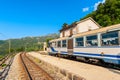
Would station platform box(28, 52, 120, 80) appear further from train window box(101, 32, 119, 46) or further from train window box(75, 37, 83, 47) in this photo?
train window box(75, 37, 83, 47)

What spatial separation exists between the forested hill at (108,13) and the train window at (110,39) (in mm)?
31411

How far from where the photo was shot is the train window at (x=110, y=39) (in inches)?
501

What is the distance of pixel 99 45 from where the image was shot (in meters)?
14.7

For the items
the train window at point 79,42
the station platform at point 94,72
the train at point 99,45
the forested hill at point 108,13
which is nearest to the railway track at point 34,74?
the station platform at point 94,72

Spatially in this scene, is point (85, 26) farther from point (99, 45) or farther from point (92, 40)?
point (99, 45)

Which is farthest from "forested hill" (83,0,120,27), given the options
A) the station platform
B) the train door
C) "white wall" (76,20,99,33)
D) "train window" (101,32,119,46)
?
the station platform

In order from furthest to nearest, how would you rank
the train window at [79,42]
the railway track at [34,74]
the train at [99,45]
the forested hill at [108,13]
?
the forested hill at [108,13]
the train window at [79,42]
the train at [99,45]
the railway track at [34,74]

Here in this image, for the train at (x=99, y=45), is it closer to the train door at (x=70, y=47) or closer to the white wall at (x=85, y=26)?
the train door at (x=70, y=47)

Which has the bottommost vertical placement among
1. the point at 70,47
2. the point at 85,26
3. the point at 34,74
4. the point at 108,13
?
the point at 34,74

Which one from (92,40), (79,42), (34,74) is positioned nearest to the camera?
(34,74)

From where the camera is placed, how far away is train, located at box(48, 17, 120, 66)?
12.6 meters

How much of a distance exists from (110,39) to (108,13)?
3610cm

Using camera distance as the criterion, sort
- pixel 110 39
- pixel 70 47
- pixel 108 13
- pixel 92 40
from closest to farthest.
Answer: pixel 110 39 → pixel 92 40 → pixel 70 47 → pixel 108 13

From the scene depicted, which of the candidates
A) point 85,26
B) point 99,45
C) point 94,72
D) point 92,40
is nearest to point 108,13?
point 85,26
